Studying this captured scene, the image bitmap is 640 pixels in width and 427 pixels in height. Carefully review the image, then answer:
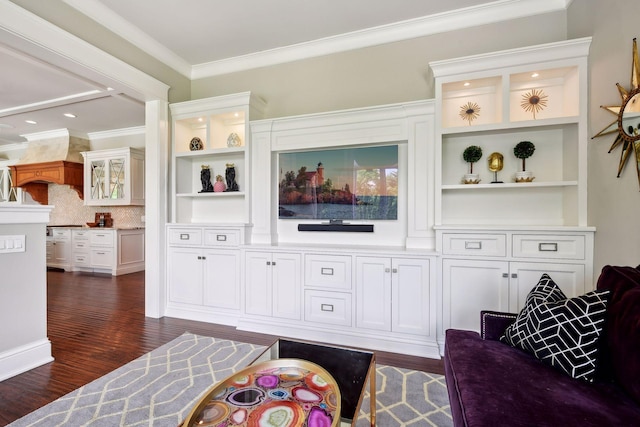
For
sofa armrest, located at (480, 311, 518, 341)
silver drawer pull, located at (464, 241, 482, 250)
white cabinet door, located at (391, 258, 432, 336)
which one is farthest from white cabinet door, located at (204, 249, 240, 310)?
sofa armrest, located at (480, 311, 518, 341)

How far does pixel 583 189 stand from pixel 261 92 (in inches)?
128

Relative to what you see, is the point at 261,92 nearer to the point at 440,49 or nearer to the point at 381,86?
the point at 381,86

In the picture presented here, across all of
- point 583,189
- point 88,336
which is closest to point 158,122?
point 88,336

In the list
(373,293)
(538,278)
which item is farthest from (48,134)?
(538,278)

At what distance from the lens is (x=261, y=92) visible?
360 centimetres

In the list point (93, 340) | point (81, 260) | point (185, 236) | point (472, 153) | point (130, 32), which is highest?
point (130, 32)

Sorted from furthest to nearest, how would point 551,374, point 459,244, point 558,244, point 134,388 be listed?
point 459,244
point 558,244
point 134,388
point 551,374

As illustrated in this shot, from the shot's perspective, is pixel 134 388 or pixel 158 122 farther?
pixel 158 122

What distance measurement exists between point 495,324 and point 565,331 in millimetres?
382

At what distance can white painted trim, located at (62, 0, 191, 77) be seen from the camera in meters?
2.62

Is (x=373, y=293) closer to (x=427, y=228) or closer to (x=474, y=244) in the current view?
(x=427, y=228)

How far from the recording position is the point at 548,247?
2330 mm

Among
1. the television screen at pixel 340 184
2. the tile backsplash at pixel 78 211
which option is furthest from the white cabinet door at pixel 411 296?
the tile backsplash at pixel 78 211

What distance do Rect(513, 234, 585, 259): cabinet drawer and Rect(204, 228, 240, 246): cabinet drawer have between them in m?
2.58
